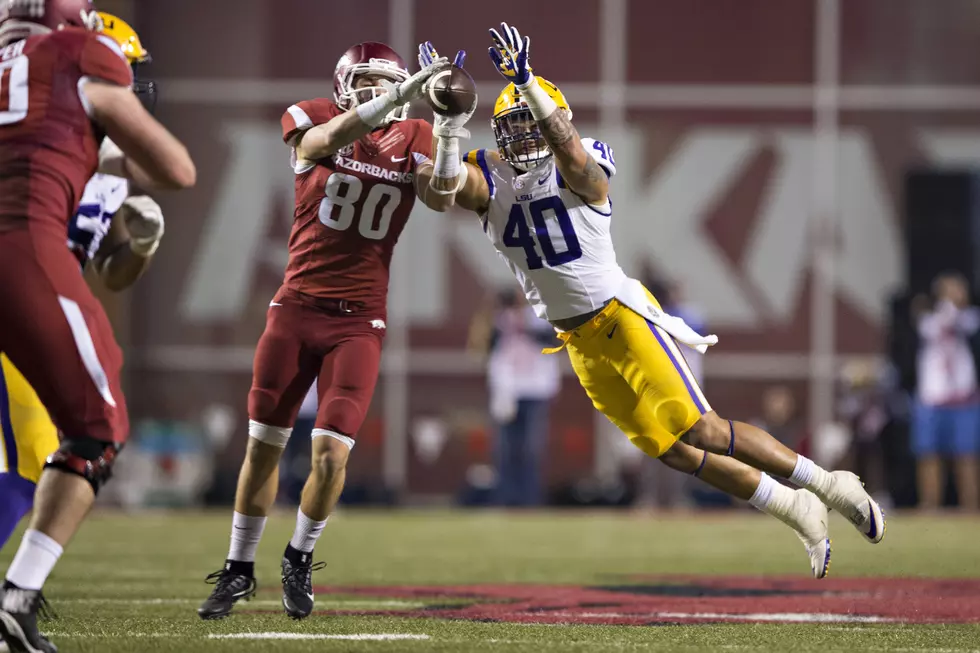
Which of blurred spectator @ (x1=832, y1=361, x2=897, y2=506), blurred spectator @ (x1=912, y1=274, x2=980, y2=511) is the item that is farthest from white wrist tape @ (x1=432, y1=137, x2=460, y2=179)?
blurred spectator @ (x1=832, y1=361, x2=897, y2=506)

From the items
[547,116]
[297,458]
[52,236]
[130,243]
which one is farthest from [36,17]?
[297,458]

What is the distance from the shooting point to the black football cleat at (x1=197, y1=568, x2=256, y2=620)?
480 cm

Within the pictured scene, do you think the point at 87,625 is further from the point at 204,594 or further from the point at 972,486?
the point at 972,486

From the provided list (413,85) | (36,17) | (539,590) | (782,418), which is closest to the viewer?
(36,17)

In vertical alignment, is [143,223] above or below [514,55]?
below

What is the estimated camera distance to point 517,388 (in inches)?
459

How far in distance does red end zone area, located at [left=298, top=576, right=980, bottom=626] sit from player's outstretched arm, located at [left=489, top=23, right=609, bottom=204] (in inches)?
62.0

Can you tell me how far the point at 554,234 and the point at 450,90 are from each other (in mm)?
803

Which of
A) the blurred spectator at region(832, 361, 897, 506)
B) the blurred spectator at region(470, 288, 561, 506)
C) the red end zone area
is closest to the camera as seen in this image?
the red end zone area

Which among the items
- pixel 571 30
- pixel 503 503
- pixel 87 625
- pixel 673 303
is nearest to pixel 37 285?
pixel 87 625

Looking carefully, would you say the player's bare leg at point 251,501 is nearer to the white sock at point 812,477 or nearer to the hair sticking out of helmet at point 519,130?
the hair sticking out of helmet at point 519,130

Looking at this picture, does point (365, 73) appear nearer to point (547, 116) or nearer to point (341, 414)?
point (547, 116)

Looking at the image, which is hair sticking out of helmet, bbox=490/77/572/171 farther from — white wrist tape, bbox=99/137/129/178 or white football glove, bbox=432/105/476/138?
white wrist tape, bbox=99/137/129/178

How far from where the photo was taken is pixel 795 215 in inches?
594
